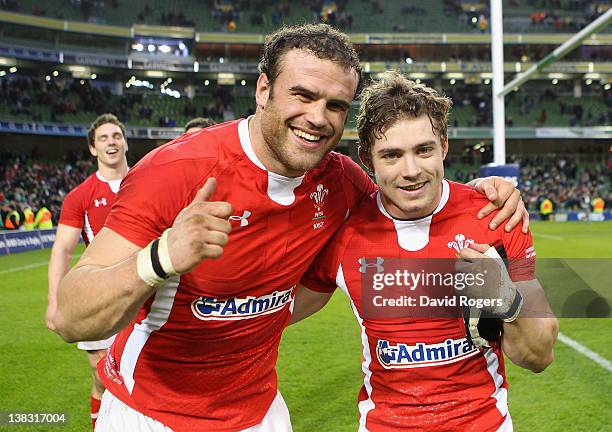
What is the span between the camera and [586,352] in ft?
20.2

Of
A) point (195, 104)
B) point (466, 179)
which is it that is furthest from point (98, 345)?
point (195, 104)

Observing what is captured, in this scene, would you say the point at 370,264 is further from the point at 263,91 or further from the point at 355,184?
the point at 263,91

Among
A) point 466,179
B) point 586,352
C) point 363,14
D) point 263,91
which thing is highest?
point 363,14

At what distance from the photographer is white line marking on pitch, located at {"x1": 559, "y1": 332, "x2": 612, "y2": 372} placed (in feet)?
18.8

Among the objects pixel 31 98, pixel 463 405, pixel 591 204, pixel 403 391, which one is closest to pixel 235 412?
pixel 403 391

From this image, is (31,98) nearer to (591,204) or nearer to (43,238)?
(43,238)

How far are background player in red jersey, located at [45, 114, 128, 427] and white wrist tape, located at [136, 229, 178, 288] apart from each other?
9.39ft

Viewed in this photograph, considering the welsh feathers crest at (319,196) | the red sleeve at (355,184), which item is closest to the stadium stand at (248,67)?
the red sleeve at (355,184)

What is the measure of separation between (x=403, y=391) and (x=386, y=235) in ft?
1.93

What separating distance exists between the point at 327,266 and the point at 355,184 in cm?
41

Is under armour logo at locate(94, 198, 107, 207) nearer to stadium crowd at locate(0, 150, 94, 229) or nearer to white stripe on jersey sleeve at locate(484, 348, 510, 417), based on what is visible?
white stripe on jersey sleeve at locate(484, 348, 510, 417)

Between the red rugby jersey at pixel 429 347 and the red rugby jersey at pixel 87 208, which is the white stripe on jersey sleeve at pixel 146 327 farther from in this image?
the red rugby jersey at pixel 87 208

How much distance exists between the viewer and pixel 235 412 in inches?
93.0

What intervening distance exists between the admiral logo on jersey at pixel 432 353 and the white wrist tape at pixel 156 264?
39.3 inches
